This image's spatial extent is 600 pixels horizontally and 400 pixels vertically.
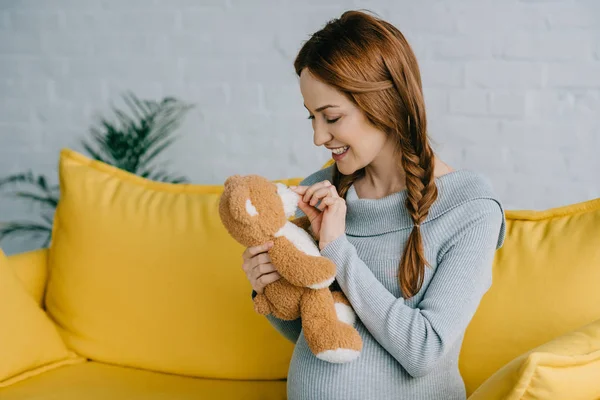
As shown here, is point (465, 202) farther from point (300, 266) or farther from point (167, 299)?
point (167, 299)

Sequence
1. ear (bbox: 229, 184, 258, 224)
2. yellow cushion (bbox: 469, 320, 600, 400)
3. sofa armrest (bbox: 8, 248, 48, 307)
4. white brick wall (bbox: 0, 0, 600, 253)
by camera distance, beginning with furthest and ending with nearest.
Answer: white brick wall (bbox: 0, 0, 600, 253) < sofa armrest (bbox: 8, 248, 48, 307) < ear (bbox: 229, 184, 258, 224) < yellow cushion (bbox: 469, 320, 600, 400)

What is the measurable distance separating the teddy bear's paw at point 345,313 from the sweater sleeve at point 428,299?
0.09 feet

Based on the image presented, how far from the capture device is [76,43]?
2756 mm

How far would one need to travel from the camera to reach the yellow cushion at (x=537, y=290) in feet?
5.01

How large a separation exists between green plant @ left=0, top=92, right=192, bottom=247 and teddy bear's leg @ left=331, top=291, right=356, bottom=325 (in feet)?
4.54

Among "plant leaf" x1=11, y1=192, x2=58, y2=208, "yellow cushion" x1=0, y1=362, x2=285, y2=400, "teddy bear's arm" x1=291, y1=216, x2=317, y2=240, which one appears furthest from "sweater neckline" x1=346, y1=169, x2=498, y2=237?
"plant leaf" x1=11, y1=192, x2=58, y2=208

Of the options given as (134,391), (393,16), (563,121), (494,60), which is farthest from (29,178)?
(563,121)

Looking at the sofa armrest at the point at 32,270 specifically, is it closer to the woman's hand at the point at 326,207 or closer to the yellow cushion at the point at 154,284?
the yellow cushion at the point at 154,284

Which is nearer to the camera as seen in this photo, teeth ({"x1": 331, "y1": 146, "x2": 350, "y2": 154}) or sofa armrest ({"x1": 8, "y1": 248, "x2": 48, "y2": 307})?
teeth ({"x1": 331, "y1": 146, "x2": 350, "y2": 154})

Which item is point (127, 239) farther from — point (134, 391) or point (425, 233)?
point (425, 233)

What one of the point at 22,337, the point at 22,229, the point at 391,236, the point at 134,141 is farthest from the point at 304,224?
the point at 22,229

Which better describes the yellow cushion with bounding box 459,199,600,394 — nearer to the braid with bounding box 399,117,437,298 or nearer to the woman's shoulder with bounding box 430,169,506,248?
the woman's shoulder with bounding box 430,169,506,248

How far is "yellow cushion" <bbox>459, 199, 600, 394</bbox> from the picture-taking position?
153 centimetres

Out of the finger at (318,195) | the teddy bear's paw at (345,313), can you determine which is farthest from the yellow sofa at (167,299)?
the finger at (318,195)
